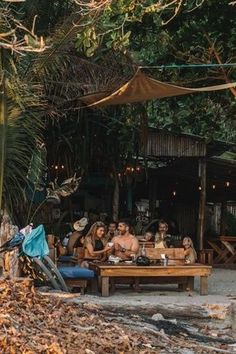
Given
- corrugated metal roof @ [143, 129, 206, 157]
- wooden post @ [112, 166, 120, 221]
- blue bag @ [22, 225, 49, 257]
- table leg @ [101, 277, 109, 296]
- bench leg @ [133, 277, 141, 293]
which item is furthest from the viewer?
wooden post @ [112, 166, 120, 221]

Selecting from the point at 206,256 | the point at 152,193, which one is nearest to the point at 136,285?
the point at 206,256

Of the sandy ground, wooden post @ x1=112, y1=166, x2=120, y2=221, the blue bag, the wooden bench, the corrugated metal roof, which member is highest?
the corrugated metal roof

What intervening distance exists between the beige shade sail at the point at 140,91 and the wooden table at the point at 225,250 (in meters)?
7.22

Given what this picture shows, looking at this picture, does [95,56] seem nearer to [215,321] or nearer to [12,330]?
[215,321]

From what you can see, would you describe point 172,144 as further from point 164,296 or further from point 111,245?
point 164,296

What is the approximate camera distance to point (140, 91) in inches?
420

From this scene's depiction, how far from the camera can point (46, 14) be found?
11.1 meters

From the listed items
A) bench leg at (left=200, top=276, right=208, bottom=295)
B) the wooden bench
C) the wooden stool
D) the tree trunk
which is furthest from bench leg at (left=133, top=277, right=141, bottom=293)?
the wooden stool

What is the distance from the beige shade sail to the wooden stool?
5946 mm

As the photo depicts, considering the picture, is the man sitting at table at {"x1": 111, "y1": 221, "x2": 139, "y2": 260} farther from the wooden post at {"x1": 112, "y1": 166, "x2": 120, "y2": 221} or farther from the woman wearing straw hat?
the wooden post at {"x1": 112, "y1": 166, "x2": 120, "y2": 221}

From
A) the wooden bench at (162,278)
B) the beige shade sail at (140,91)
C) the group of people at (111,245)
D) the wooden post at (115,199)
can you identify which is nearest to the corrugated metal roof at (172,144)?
the wooden post at (115,199)

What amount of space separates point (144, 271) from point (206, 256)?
6.36m

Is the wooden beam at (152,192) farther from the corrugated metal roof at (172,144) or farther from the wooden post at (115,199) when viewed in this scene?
the corrugated metal roof at (172,144)

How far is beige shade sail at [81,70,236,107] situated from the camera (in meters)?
9.92
